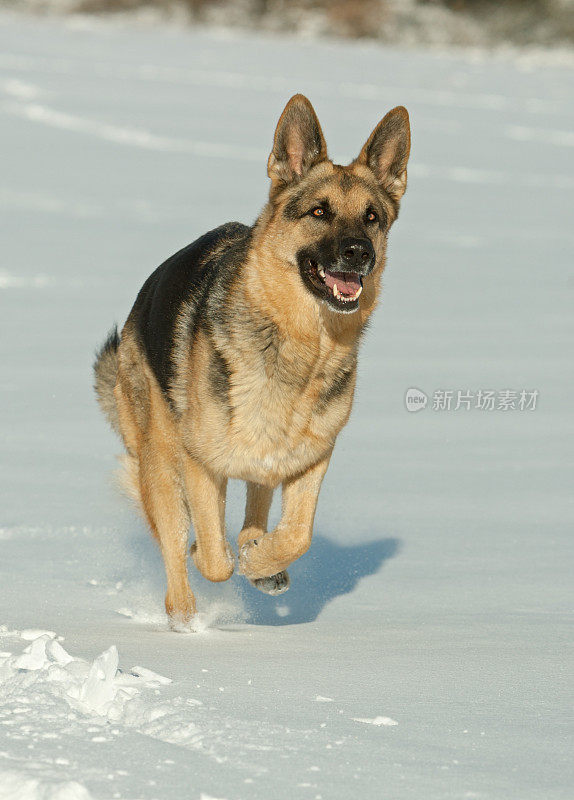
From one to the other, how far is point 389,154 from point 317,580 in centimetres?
186

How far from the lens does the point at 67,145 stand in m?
14.9

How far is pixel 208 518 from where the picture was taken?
4.20m

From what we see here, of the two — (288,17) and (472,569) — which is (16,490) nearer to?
(472,569)

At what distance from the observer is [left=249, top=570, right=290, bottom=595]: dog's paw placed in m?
4.31

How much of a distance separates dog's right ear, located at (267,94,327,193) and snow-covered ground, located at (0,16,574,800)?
1.73 meters

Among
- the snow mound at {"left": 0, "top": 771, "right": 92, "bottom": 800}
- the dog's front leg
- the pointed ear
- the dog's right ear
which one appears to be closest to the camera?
the snow mound at {"left": 0, "top": 771, "right": 92, "bottom": 800}

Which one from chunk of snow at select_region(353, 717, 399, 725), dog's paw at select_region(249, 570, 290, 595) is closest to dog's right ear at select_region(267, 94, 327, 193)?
dog's paw at select_region(249, 570, 290, 595)

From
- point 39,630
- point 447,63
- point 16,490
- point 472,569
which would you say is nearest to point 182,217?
point 16,490

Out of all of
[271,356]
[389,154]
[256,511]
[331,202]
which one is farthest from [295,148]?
[256,511]

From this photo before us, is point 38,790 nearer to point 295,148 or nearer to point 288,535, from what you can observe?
point 288,535

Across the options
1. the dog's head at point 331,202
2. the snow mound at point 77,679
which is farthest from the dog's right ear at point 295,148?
the snow mound at point 77,679

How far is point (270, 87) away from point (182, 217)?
7.71 meters

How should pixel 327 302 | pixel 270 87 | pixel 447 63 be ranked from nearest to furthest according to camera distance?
pixel 327 302 < pixel 270 87 < pixel 447 63

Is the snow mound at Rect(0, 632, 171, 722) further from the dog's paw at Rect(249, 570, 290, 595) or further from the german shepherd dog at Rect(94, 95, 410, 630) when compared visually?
the dog's paw at Rect(249, 570, 290, 595)
